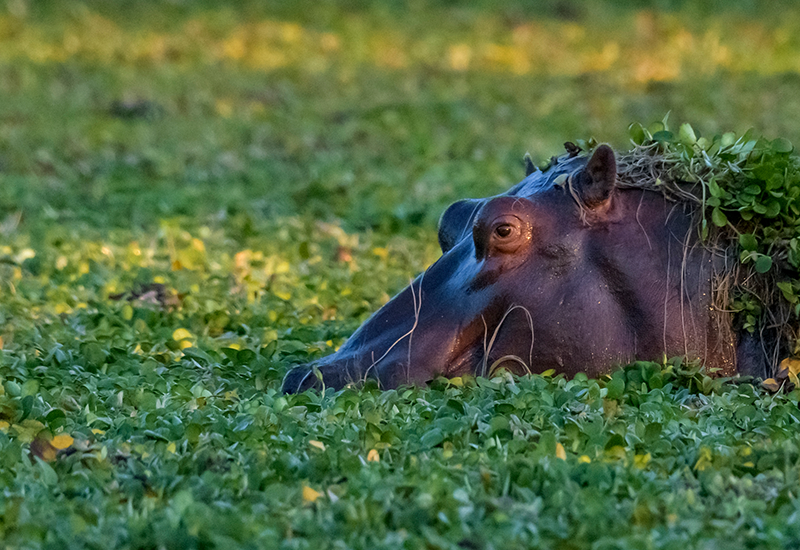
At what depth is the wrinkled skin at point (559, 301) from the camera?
393 centimetres

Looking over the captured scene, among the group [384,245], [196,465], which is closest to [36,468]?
[196,465]

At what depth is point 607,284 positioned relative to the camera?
3984 millimetres

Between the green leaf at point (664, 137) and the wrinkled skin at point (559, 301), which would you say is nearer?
the wrinkled skin at point (559, 301)

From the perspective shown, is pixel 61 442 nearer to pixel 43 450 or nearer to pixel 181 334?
pixel 43 450

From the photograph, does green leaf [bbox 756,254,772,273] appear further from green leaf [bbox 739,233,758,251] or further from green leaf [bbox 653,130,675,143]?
green leaf [bbox 653,130,675,143]

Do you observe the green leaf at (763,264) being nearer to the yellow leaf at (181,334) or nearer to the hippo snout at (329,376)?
the hippo snout at (329,376)

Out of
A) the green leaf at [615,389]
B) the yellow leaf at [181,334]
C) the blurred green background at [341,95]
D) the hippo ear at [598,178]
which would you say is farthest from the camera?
the blurred green background at [341,95]

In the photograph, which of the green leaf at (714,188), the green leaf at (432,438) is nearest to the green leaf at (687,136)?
the green leaf at (714,188)

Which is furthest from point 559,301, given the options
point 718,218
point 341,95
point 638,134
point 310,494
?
point 341,95

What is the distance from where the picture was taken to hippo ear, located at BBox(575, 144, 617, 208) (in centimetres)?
393

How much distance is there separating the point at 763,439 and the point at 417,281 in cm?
124

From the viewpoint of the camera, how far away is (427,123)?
11398 millimetres

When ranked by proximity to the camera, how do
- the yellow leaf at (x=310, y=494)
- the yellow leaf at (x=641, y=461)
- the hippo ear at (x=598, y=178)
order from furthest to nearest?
1. the hippo ear at (x=598, y=178)
2. the yellow leaf at (x=641, y=461)
3. the yellow leaf at (x=310, y=494)

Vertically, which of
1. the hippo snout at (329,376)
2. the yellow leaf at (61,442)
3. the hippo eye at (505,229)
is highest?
the hippo eye at (505,229)
